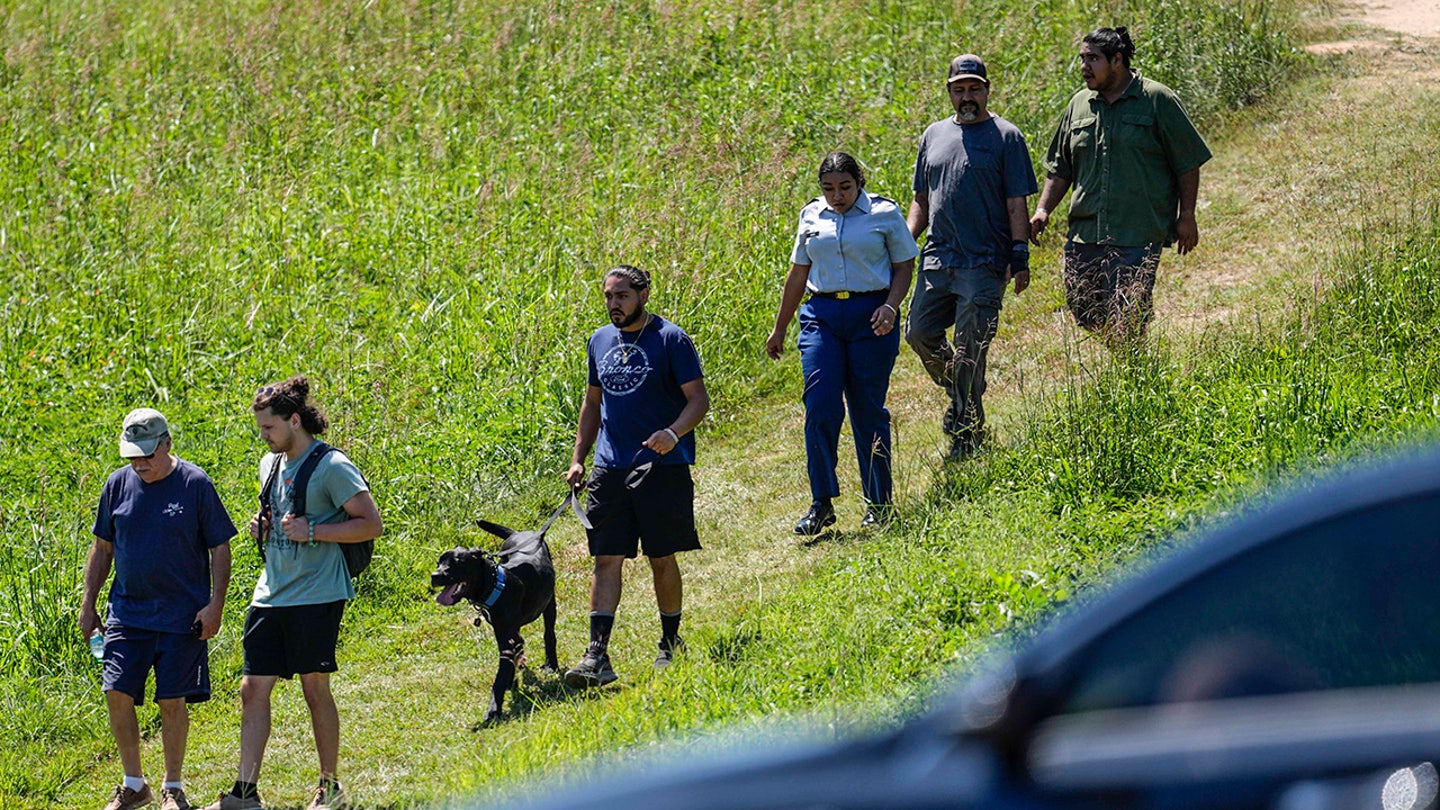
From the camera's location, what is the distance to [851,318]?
8055 mm

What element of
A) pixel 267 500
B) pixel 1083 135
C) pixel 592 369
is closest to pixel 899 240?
pixel 1083 135

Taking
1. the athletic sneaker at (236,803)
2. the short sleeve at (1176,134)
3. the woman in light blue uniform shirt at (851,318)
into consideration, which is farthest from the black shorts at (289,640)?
the short sleeve at (1176,134)

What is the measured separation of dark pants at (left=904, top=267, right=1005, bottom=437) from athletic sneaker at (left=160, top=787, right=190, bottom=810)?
405cm

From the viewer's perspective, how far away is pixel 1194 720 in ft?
7.21

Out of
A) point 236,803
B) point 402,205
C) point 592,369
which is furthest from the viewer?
point 402,205

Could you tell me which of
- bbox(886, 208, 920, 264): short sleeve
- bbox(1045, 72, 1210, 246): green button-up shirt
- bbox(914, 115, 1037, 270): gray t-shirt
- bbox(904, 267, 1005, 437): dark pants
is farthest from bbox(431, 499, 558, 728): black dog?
bbox(1045, 72, 1210, 246): green button-up shirt

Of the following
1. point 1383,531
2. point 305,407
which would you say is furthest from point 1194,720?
point 305,407

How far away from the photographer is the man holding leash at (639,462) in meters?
7.05

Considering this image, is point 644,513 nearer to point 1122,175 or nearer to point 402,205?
point 1122,175

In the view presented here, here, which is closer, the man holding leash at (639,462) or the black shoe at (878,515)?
the man holding leash at (639,462)

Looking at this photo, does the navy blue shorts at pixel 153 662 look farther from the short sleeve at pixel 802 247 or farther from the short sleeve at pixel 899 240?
the short sleeve at pixel 899 240

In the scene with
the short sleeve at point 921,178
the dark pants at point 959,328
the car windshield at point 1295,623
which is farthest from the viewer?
the short sleeve at point 921,178

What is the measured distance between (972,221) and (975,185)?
7.4 inches

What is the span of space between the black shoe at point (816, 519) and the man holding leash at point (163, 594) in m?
2.95
